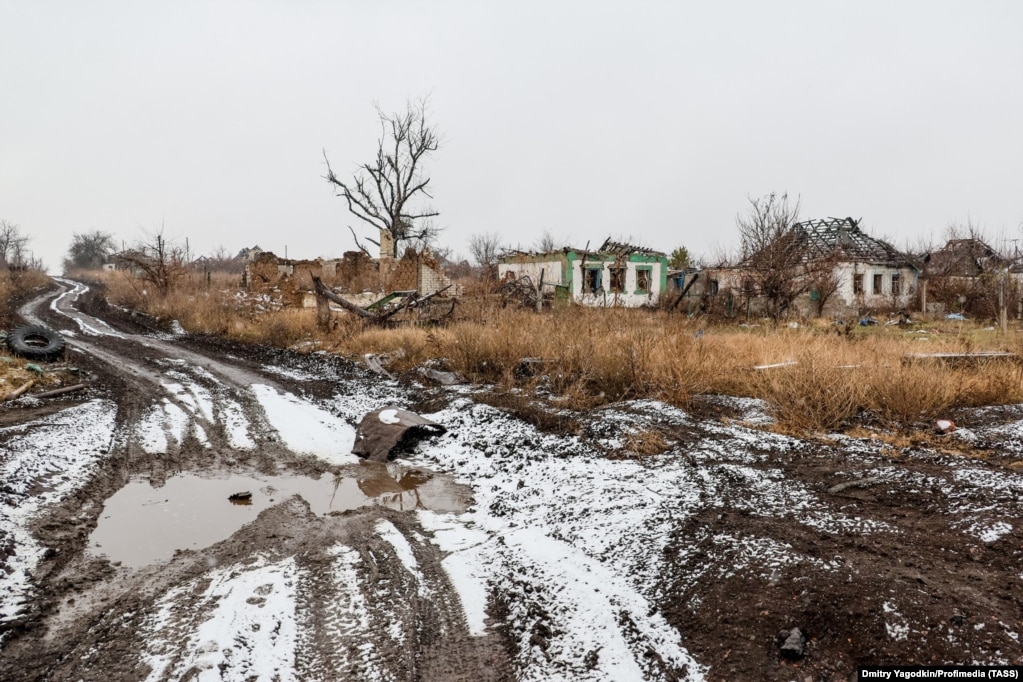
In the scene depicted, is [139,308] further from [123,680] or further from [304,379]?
[123,680]

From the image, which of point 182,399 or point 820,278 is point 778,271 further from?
point 182,399

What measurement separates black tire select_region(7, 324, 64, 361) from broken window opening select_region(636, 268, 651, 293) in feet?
78.3

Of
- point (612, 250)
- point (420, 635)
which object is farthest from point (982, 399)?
point (612, 250)

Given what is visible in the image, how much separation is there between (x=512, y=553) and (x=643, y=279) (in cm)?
2684

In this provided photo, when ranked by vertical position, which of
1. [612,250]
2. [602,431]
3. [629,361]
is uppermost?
[612,250]

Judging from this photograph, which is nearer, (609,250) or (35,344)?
(35,344)

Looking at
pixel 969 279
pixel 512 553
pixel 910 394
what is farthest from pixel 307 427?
pixel 969 279

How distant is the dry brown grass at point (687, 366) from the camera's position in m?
6.80

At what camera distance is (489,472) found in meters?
6.17

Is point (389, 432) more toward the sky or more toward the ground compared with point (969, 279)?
more toward the ground

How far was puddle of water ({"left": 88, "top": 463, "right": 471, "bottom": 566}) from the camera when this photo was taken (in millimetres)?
4516

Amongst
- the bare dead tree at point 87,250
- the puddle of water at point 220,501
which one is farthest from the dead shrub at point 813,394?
the bare dead tree at point 87,250

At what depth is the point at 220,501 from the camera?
5391 mm

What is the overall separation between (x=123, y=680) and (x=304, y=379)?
8.47 meters
